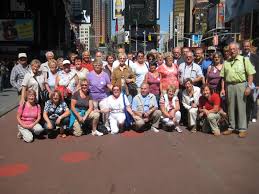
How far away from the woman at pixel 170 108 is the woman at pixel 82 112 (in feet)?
5.03

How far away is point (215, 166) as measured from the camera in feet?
22.6

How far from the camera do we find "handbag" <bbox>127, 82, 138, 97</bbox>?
10.4 metres

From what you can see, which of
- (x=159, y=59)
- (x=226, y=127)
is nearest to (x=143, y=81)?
(x=159, y=59)

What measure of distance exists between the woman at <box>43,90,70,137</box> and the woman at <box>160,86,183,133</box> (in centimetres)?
220

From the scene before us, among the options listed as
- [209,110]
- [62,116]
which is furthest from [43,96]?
[209,110]

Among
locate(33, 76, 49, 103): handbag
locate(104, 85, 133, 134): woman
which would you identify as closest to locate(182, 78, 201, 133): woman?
locate(104, 85, 133, 134): woman

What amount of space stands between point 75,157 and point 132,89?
335cm

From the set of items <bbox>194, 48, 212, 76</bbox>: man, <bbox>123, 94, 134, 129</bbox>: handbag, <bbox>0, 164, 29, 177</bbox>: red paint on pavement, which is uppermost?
<bbox>194, 48, 212, 76</bbox>: man

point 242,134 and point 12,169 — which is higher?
point 242,134

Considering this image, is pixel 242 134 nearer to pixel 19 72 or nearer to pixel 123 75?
pixel 123 75

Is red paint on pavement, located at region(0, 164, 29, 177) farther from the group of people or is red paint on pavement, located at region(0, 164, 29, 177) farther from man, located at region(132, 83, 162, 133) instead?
man, located at region(132, 83, 162, 133)

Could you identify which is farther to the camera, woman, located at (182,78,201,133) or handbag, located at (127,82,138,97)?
handbag, located at (127,82,138,97)

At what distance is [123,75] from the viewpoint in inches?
404

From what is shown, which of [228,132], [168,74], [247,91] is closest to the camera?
[247,91]
